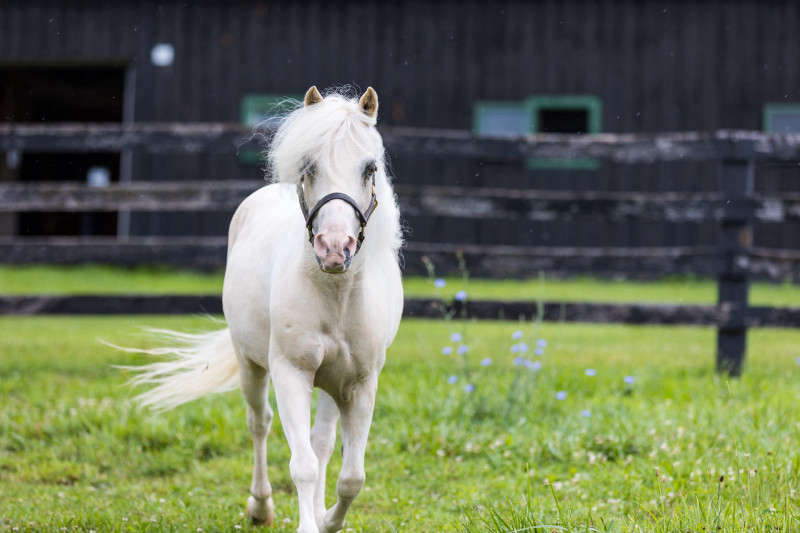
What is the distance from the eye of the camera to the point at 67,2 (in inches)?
570

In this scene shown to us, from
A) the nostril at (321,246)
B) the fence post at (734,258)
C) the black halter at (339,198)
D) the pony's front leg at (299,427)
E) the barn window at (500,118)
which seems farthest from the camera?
the barn window at (500,118)

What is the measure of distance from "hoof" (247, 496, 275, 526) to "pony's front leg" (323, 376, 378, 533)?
0.61 m

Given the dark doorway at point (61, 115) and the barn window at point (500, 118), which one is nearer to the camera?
the barn window at point (500, 118)

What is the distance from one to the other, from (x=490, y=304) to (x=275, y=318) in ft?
11.9

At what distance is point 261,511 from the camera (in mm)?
3666

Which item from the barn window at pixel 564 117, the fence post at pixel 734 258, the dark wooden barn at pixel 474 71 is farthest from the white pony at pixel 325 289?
the barn window at pixel 564 117

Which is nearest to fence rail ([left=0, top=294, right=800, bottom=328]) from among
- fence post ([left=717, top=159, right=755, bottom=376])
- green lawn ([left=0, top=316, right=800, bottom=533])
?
fence post ([left=717, top=159, right=755, bottom=376])

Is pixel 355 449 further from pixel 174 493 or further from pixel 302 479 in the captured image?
pixel 174 493

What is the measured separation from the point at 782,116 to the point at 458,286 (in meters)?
6.84

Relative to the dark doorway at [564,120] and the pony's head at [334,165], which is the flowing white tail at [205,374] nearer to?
the pony's head at [334,165]

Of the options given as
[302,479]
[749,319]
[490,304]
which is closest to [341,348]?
[302,479]

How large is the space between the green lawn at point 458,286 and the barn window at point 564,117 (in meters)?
1.88

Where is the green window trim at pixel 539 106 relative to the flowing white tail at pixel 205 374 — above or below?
above

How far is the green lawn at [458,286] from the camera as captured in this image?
36.9 feet
